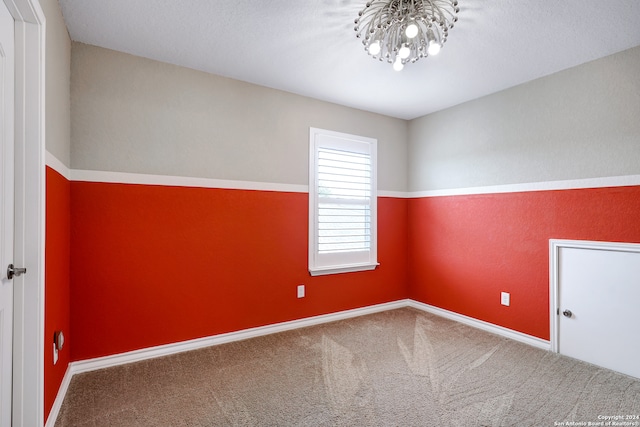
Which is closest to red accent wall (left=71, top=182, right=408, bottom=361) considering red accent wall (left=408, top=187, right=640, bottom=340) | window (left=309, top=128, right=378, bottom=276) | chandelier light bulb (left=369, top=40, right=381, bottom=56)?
window (left=309, top=128, right=378, bottom=276)

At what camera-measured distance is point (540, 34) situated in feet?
6.90

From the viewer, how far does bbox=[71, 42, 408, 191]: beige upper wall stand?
229cm

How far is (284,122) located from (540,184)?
7.95ft

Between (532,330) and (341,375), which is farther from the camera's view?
(532,330)

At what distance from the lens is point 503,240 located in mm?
3008

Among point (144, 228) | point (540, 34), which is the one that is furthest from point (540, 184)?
point (144, 228)

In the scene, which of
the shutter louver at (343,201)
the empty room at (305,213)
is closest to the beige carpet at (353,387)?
the empty room at (305,213)

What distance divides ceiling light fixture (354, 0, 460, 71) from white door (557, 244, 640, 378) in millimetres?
2058

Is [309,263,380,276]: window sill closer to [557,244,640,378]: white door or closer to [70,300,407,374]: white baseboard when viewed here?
[70,300,407,374]: white baseboard

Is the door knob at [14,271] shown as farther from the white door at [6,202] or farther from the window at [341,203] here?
the window at [341,203]

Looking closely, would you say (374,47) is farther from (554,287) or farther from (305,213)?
(554,287)

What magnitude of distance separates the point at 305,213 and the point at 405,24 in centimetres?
188

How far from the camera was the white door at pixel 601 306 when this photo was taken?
2.25 meters

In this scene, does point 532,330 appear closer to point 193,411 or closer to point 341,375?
point 341,375
